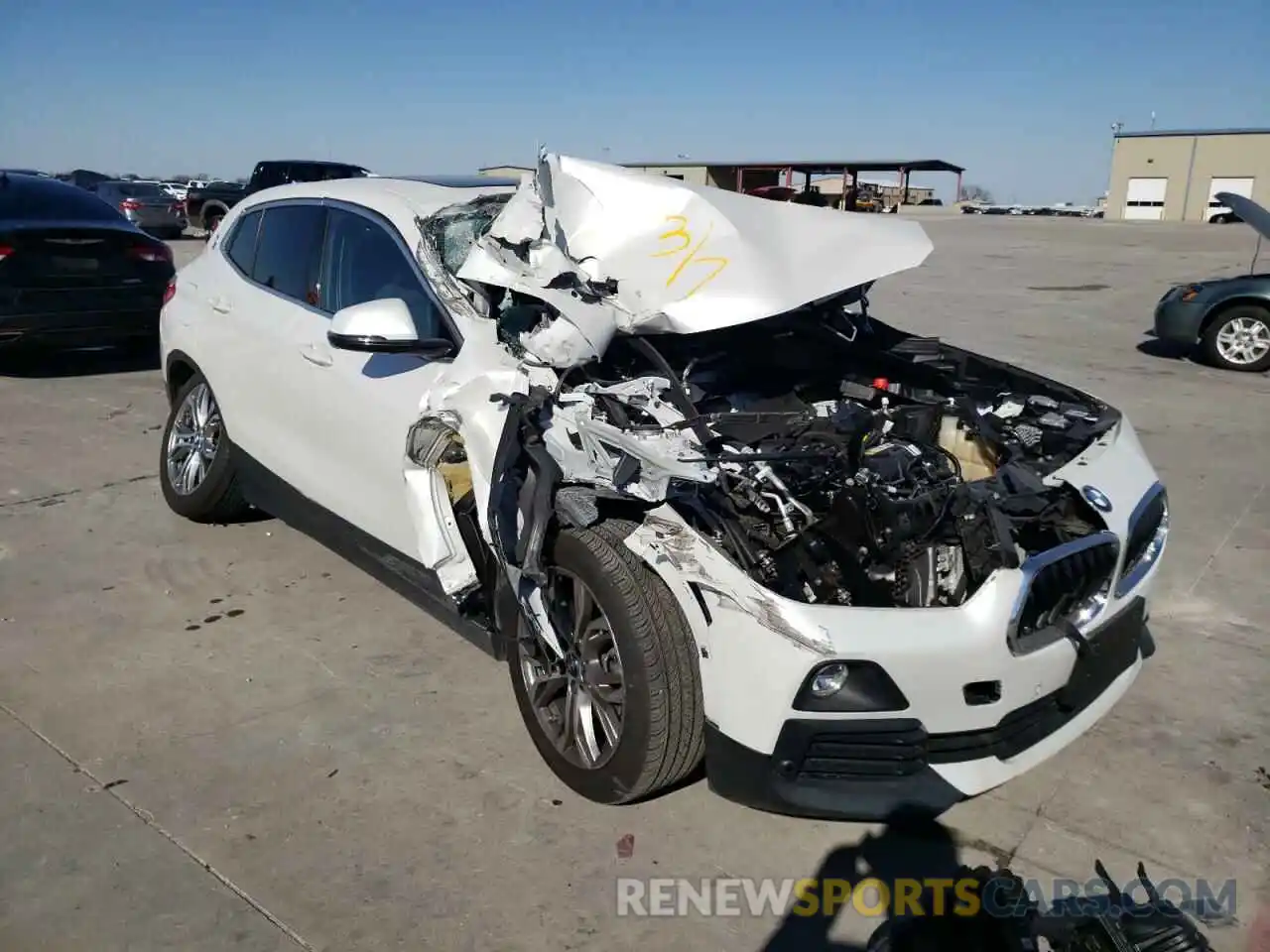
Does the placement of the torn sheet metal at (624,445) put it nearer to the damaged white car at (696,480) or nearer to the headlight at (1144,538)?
the damaged white car at (696,480)

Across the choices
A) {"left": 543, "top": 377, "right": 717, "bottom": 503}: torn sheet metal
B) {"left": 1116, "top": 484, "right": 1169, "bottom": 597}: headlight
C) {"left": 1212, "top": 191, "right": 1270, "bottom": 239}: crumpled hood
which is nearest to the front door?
{"left": 543, "top": 377, "right": 717, "bottom": 503}: torn sheet metal

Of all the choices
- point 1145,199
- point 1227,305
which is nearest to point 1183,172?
point 1145,199

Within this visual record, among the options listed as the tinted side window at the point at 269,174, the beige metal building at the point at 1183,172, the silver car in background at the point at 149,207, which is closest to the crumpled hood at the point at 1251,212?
the tinted side window at the point at 269,174

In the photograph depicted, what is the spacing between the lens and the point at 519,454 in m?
2.93

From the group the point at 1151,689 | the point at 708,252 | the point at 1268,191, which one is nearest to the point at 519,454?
the point at 708,252

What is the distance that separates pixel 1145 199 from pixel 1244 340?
198 ft

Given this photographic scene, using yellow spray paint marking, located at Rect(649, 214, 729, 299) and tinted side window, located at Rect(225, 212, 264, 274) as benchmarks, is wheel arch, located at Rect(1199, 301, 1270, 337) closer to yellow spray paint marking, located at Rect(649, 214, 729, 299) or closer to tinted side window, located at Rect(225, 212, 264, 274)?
yellow spray paint marking, located at Rect(649, 214, 729, 299)

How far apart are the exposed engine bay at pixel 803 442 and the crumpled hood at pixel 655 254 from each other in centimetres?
3

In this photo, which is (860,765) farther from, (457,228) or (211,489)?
(211,489)

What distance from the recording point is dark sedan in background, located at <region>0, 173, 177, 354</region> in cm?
789

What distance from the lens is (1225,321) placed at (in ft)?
32.5

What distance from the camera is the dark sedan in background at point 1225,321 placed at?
31.9 feet

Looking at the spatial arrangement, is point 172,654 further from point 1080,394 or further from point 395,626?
point 1080,394

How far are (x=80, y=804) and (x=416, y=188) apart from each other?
2.55 m
